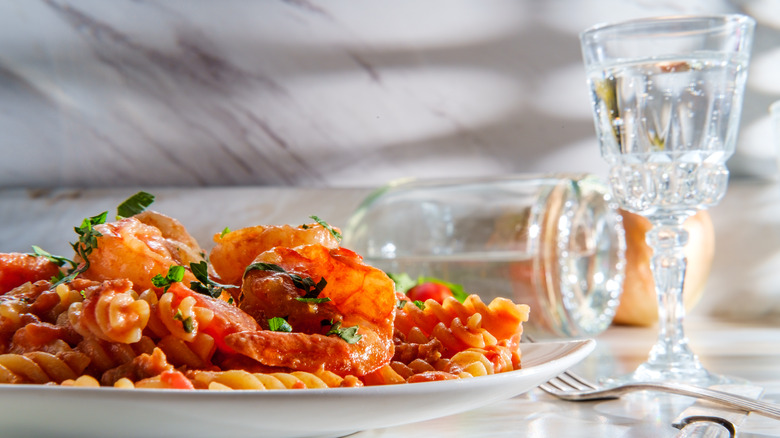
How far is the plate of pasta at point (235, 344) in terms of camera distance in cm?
58

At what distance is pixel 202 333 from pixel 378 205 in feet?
4.18

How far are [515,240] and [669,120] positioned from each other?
62 cm

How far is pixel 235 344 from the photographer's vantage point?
66 centimetres

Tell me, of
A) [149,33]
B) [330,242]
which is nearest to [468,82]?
[149,33]

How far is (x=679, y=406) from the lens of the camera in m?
0.93

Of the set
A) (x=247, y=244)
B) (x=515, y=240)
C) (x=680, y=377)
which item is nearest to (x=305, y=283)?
(x=247, y=244)

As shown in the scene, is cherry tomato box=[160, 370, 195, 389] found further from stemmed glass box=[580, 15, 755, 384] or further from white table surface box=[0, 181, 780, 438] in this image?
white table surface box=[0, 181, 780, 438]

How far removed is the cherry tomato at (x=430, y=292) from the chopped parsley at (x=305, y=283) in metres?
0.78

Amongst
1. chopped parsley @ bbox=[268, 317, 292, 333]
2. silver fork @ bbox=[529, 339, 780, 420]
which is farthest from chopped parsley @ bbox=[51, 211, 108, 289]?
silver fork @ bbox=[529, 339, 780, 420]

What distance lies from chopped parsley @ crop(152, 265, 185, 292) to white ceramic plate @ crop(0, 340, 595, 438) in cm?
18

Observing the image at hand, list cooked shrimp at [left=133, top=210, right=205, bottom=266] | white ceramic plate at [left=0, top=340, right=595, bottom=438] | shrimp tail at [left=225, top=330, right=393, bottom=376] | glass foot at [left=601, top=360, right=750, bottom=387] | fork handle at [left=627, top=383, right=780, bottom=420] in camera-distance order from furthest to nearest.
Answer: glass foot at [left=601, top=360, right=750, bottom=387] < cooked shrimp at [left=133, top=210, right=205, bottom=266] < fork handle at [left=627, top=383, right=780, bottom=420] < shrimp tail at [left=225, top=330, right=393, bottom=376] < white ceramic plate at [left=0, top=340, right=595, bottom=438]

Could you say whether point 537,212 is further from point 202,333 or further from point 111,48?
point 111,48

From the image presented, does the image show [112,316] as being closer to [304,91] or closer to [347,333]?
[347,333]

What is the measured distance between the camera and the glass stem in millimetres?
1146
